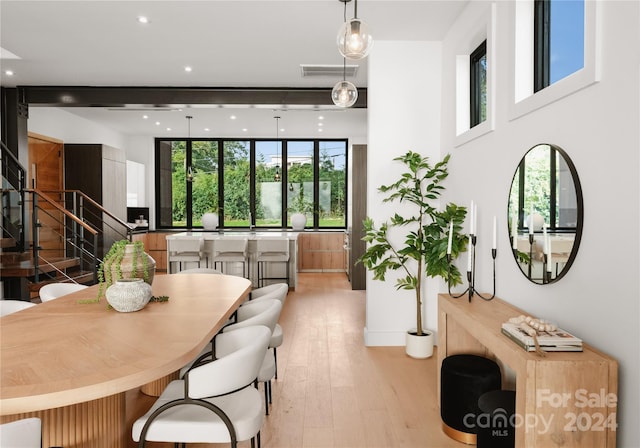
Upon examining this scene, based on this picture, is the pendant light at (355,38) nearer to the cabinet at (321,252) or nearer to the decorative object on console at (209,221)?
the decorative object on console at (209,221)

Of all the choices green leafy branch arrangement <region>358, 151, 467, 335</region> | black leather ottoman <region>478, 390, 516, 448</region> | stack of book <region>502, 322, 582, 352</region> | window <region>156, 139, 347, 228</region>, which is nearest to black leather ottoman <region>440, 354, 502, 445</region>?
black leather ottoman <region>478, 390, 516, 448</region>

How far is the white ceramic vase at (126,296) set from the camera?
241 cm

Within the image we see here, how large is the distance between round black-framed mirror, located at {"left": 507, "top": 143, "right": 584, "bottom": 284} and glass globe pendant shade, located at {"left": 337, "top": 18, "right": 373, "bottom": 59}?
115 centimetres

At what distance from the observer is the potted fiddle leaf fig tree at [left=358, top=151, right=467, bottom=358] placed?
3566 mm

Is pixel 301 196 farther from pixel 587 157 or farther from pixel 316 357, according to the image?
pixel 587 157

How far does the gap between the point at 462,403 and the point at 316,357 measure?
175 centimetres

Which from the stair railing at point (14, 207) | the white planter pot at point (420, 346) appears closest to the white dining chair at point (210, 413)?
the white planter pot at point (420, 346)

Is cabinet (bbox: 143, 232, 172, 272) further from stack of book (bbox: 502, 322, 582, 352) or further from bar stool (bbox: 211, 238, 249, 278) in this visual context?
stack of book (bbox: 502, 322, 582, 352)

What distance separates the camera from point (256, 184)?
10.3 m

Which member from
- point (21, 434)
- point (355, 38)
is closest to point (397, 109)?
point (355, 38)

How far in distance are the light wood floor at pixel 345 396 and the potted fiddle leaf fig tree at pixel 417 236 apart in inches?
20.8

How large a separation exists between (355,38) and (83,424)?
8.03 ft

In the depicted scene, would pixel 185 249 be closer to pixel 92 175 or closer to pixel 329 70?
pixel 92 175

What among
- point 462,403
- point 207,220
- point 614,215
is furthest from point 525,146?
point 207,220
